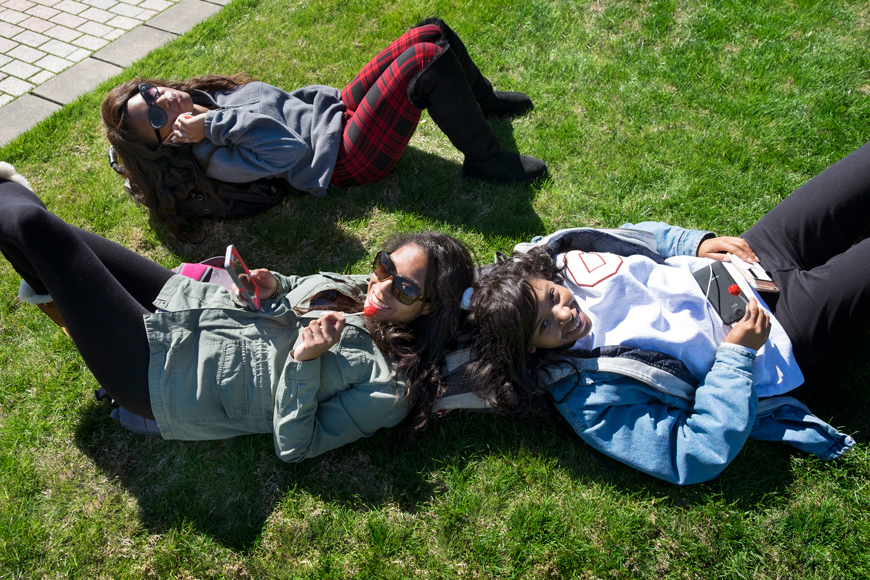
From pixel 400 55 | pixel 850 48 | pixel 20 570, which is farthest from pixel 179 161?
pixel 850 48

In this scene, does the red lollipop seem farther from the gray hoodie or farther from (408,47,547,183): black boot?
the gray hoodie

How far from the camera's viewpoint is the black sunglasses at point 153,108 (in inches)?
142

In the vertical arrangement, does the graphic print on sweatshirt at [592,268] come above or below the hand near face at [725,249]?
below

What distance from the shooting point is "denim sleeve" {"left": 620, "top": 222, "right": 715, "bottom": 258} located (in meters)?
3.07

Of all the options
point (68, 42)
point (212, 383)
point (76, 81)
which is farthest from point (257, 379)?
point (68, 42)

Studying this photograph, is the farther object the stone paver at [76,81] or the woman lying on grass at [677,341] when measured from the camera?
the stone paver at [76,81]

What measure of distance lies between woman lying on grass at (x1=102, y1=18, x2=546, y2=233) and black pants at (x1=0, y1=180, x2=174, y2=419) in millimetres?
1198

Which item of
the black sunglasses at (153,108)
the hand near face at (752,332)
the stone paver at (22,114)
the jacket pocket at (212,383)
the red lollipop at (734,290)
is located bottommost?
the stone paver at (22,114)

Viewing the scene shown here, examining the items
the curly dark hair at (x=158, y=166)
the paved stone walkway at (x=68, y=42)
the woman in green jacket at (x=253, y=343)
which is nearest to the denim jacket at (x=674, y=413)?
the woman in green jacket at (x=253, y=343)

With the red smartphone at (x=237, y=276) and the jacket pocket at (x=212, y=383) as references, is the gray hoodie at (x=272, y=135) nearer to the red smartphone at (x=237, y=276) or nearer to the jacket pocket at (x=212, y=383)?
the red smartphone at (x=237, y=276)

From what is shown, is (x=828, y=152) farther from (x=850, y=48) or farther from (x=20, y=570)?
(x=20, y=570)

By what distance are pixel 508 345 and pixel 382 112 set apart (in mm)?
2322

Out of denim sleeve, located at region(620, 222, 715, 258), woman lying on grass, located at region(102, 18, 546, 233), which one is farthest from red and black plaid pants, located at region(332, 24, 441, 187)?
denim sleeve, located at region(620, 222, 715, 258)

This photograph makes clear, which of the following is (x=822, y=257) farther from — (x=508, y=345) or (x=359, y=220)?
(x=359, y=220)
